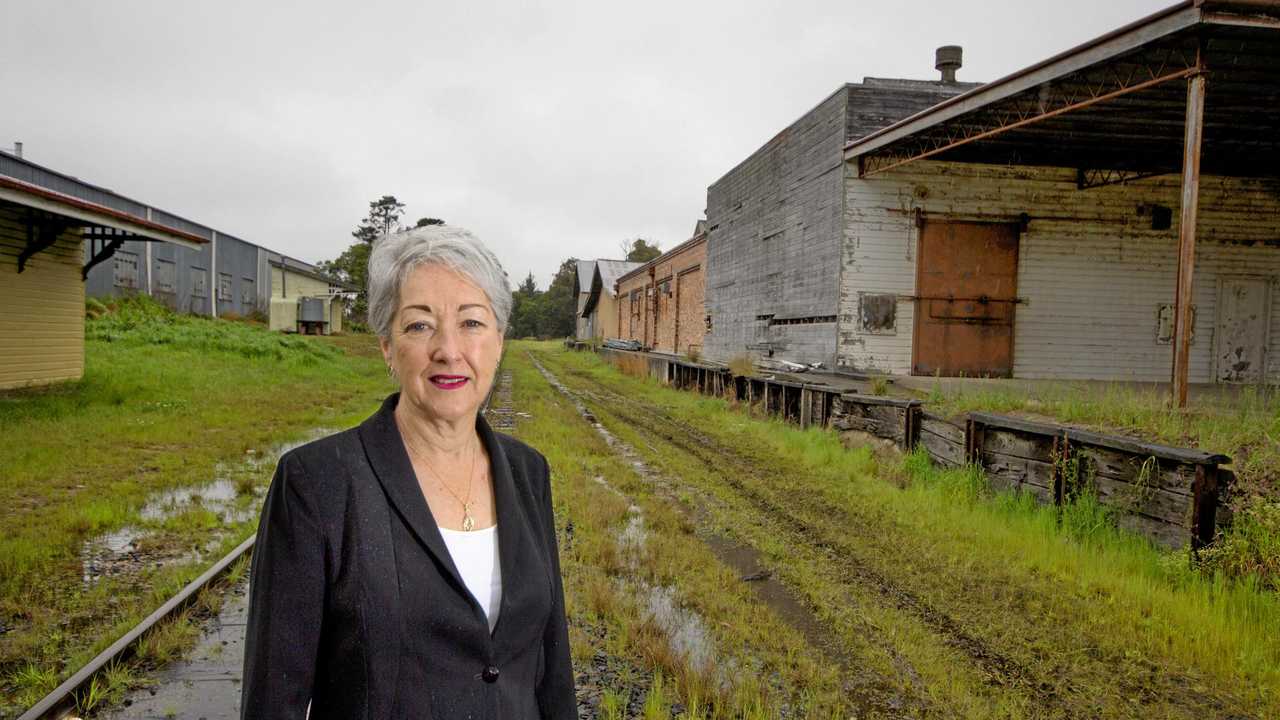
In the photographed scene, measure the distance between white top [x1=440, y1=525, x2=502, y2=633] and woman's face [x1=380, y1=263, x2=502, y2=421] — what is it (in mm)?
277

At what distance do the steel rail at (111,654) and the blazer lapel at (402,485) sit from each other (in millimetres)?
2540

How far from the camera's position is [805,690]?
10.9ft

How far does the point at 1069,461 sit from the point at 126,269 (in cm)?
3057

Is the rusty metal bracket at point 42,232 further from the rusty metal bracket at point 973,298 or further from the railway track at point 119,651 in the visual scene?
the rusty metal bracket at point 973,298

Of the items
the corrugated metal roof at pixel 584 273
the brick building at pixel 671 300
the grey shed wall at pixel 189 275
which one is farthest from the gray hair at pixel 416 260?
the corrugated metal roof at pixel 584 273

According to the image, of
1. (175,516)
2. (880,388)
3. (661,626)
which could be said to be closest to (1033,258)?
(880,388)

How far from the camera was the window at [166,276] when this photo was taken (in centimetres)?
2830

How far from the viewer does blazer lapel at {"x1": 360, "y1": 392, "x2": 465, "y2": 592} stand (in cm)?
148

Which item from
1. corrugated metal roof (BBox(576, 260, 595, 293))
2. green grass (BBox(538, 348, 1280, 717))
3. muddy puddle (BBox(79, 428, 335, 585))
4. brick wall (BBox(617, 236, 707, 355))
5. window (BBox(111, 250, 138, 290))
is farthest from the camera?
corrugated metal roof (BBox(576, 260, 595, 293))

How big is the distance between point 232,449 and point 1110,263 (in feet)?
48.4

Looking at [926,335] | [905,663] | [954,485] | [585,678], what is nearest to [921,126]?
[926,335]

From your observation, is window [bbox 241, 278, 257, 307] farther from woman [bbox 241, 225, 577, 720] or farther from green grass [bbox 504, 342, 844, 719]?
woman [bbox 241, 225, 577, 720]

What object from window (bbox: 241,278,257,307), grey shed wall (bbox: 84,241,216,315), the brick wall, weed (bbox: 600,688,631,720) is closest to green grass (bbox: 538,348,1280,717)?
weed (bbox: 600,688,631,720)

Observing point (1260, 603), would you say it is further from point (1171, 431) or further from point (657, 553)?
point (657, 553)
